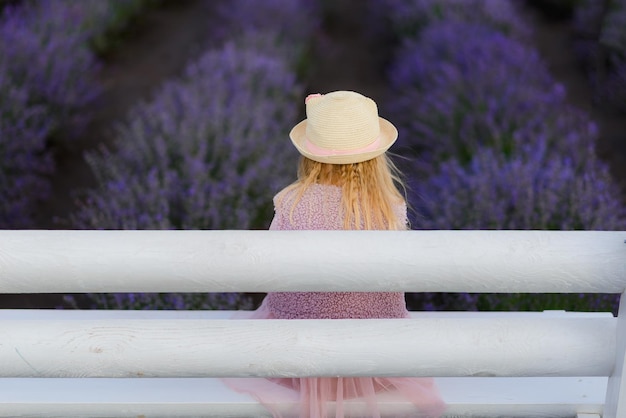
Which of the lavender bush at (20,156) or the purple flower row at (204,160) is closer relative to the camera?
the purple flower row at (204,160)

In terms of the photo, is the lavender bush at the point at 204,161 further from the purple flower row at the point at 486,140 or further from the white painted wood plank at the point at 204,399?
the white painted wood plank at the point at 204,399

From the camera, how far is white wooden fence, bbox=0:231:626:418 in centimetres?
134

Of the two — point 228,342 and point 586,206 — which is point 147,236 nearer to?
point 228,342

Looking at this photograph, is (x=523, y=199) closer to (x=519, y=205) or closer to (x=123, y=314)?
(x=519, y=205)

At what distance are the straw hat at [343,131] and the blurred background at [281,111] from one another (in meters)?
0.89

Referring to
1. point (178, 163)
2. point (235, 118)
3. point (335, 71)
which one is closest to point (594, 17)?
point (335, 71)

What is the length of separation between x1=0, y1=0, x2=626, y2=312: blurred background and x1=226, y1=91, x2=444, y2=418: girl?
0.84m

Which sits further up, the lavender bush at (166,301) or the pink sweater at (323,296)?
the lavender bush at (166,301)

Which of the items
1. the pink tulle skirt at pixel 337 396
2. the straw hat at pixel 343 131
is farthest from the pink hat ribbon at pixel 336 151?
the pink tulle skirt at pixel 337 396

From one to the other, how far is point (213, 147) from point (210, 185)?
18.0 inches

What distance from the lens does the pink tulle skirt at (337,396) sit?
5.77 ft

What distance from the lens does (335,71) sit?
19.3 ft

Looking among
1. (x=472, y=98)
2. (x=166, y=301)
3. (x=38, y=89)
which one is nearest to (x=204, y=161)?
(x=166, y=301)

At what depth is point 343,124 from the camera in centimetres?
215
